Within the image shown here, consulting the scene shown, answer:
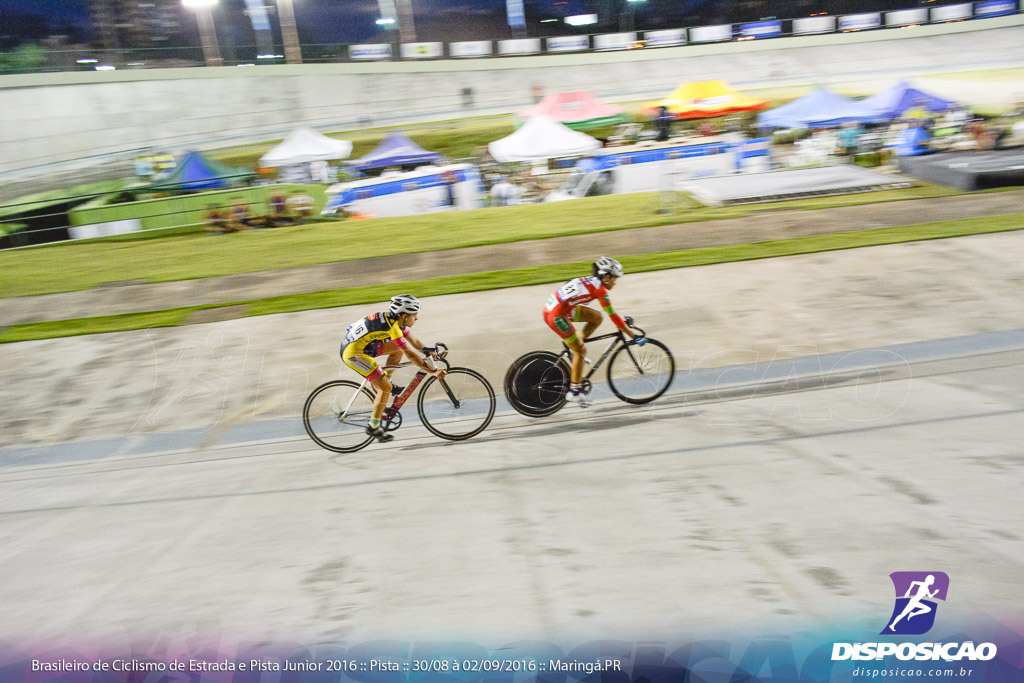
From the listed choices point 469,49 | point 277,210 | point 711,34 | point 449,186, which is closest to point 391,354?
point 277,210

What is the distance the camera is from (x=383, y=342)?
608cm

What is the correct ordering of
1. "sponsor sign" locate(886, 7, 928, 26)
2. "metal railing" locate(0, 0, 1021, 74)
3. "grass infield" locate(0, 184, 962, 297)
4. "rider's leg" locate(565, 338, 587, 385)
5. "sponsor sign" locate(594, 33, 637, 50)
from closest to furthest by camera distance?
"rider's leg" locate(565, 338, 587, 385) < "grass infield" locate(0, 184, 962, 297) < "metal railing" locate(0, 0, 1021, 74) < "sponsor sign" locate(594, 33, 637, 50) < "sponsor sign" locate(886, 7, 928, 26)

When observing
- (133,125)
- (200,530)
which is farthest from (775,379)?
(133,125)

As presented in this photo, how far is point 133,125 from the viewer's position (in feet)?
110

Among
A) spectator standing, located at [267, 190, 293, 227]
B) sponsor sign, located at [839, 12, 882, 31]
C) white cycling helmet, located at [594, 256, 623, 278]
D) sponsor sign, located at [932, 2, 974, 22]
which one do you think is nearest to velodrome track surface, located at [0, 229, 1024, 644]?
white cycling helmet, located at [594, 256, 623, 278]

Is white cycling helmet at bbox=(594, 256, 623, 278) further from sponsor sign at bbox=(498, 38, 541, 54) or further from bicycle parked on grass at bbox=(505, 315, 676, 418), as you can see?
sponsor sign at bbox=(498, 38, 541, 54)

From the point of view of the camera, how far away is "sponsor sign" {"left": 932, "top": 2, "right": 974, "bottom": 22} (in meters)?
41.2

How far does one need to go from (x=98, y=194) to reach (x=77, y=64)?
62.7 ft

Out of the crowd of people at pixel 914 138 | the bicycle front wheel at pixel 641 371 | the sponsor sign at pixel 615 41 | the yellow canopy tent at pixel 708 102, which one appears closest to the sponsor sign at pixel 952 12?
the sponsor sign at pixel 615 41

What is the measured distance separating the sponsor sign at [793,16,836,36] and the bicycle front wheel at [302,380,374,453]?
1774 inches

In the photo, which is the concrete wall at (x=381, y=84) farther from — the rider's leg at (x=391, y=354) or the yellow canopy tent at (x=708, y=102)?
the rider's leg at (x=391, y=354)

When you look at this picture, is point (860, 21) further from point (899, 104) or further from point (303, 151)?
point (303, 151)

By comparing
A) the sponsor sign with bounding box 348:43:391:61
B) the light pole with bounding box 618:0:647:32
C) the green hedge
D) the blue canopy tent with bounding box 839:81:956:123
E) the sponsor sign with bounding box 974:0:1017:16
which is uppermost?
the light pole with bounding box 618:0:647:32

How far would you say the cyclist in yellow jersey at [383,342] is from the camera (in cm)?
590
